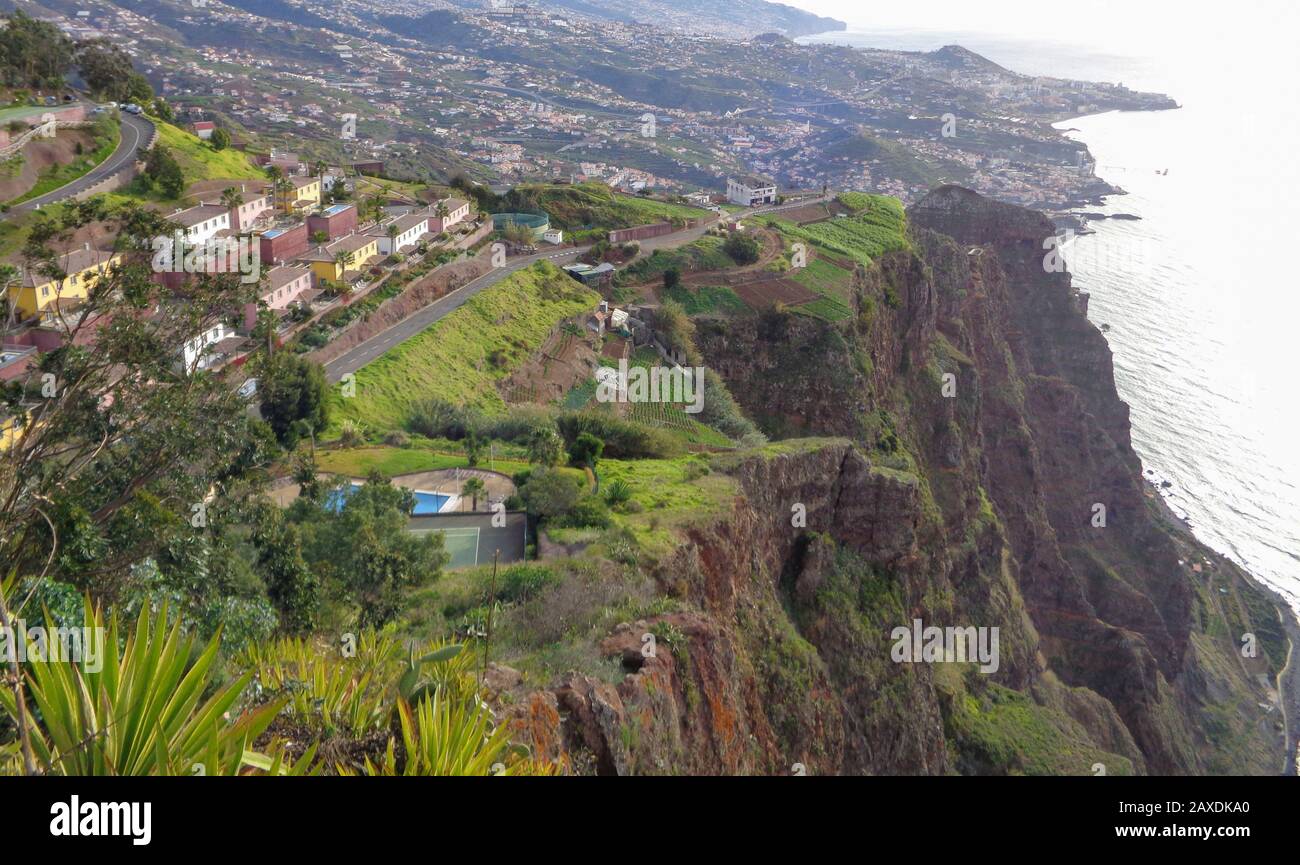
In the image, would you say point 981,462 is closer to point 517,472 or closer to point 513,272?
point 513,272

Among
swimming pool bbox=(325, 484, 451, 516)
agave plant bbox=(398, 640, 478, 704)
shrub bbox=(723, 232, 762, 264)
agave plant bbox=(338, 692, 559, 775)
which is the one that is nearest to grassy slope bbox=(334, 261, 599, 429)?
swimming pool bbox=(325, 484, 451, 516)

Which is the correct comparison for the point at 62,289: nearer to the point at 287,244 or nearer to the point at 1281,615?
the point at 287,244

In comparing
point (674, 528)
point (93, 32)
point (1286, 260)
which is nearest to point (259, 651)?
point (674, 528)

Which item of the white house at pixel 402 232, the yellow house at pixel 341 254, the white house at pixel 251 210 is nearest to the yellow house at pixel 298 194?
the white house at pixel 251 210

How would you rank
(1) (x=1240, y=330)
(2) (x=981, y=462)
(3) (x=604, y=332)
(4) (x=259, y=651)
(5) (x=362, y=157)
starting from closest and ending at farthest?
(4) (x=259, y=651), (3) (x=604, y=332), (2) (x=981, y=462), (1) (x=1240, y=330), (5) (x=362, y=157)

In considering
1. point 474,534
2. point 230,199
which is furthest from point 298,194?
point 474,534

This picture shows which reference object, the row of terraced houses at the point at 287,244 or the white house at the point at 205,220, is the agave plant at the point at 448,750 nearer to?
the row of terraced houses at the point at 287,244

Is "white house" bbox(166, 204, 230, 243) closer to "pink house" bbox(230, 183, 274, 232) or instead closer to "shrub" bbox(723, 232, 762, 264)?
"pink house" bbox(230, 183, 274, 232)
